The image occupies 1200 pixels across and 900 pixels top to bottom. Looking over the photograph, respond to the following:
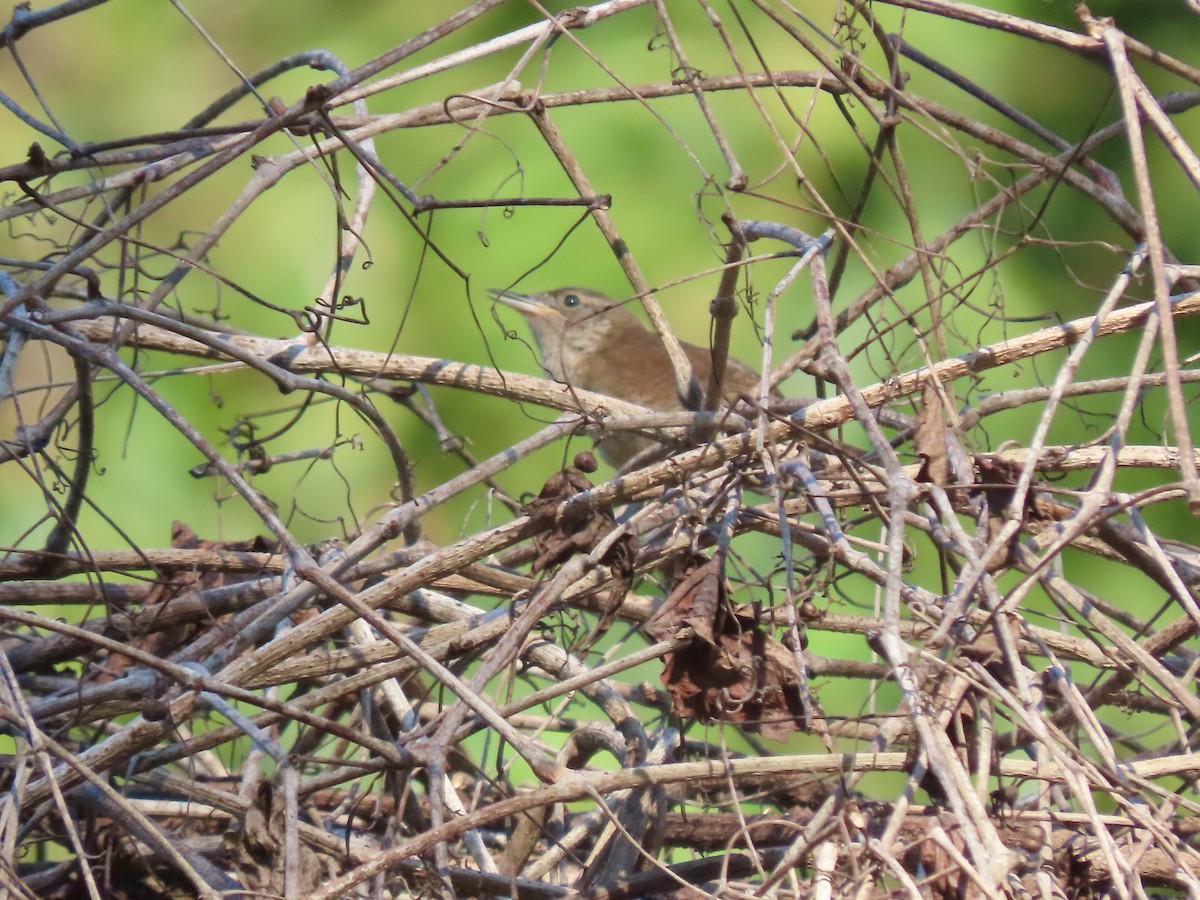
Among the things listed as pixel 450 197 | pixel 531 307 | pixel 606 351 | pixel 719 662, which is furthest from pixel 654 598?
pixel 531 307

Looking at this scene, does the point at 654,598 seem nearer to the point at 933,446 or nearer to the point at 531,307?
the point at 933,446

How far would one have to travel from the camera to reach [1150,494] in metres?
1.56

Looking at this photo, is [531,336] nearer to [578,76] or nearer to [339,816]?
[578,76]

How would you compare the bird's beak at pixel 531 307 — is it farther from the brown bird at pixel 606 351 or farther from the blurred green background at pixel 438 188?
the blurred green background at pixel 438 188

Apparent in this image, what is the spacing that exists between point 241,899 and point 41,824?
0.58 meters

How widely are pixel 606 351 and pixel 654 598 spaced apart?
9.47ft

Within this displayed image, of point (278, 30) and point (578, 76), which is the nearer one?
point (278, 30)

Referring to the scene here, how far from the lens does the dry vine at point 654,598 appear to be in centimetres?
161

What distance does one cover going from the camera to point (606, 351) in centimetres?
545

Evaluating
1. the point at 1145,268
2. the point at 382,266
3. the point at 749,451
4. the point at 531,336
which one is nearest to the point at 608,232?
the point at 749,451

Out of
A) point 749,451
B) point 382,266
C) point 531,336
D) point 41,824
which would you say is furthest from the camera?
point 531,336

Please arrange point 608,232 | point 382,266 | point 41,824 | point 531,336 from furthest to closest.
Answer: point 531,336, point 382,266, point 608,232, point 41,824

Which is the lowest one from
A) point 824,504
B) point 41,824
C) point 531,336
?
point 41,824

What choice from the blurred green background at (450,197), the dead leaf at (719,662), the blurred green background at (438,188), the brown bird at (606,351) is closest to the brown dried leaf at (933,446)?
the dead leaf at (719,662)
